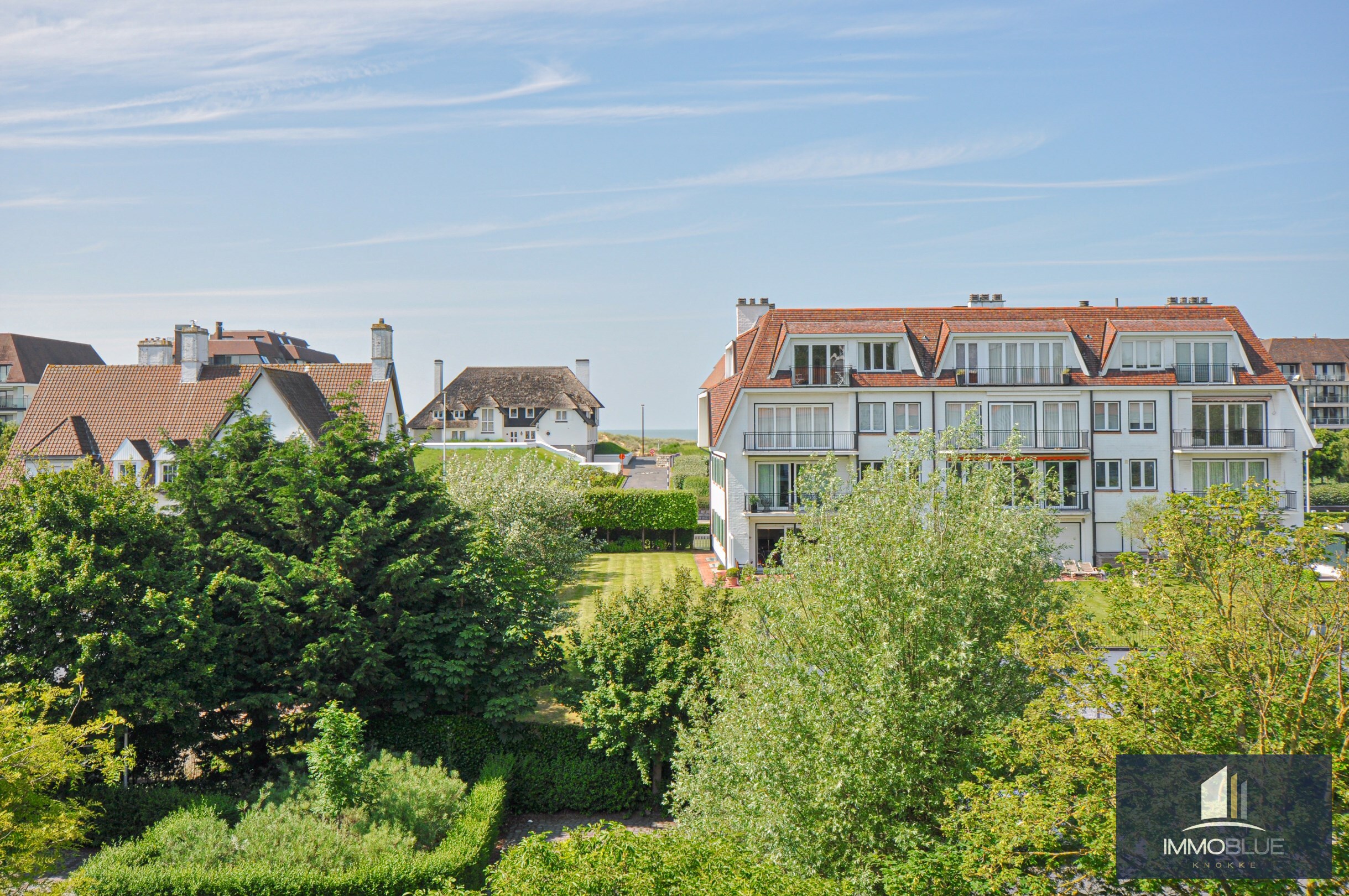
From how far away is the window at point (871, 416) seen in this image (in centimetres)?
4262

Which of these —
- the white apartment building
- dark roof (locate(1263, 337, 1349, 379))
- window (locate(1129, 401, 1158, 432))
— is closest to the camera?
the white apartment building

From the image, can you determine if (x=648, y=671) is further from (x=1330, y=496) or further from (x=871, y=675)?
(x=1330, y=496)

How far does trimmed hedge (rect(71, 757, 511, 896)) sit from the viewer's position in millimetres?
15781

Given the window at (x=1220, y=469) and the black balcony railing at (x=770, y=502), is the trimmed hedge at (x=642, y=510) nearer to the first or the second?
the black balcony railing at (x=770, y=502)

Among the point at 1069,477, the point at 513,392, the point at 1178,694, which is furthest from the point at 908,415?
the point at 513,392

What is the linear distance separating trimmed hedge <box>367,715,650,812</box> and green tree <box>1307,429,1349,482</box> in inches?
3213

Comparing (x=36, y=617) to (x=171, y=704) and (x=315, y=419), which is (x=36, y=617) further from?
(x=315, y=419)

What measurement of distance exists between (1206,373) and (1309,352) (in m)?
76.4

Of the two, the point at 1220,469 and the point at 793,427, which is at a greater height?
the point at 793,427

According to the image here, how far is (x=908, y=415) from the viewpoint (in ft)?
140

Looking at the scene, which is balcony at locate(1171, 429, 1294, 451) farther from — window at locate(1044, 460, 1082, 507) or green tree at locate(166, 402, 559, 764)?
green tree at locate(166, 402, 559, 764)

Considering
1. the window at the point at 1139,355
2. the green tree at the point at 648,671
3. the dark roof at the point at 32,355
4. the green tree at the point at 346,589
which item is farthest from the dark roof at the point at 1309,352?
the dark roof at the point at 32,355

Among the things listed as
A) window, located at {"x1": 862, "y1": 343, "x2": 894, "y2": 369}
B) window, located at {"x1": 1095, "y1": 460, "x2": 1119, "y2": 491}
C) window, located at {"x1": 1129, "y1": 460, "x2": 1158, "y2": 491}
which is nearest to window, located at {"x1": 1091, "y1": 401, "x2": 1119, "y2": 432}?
window, located at {"x1": 1095, "y1": 460, "x2": 1119, "y2": 491}

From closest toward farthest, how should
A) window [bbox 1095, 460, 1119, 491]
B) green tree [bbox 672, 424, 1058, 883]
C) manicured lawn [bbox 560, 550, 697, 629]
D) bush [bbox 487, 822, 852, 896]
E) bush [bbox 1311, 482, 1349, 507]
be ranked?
bush [bbox 487, 822, 852, 896] → green tree [bbox 672, 424, 1058, 883] → manicured lawn [bbox 560, 550, 697, 629] → window [bbox 1095, 460, 1119, 491] → bush [bbox 1311, 482, 1349, 507]
